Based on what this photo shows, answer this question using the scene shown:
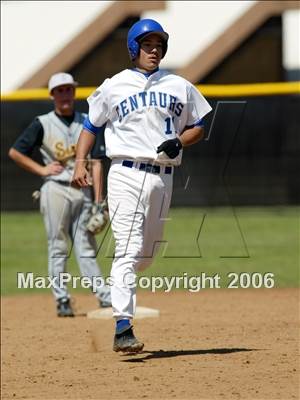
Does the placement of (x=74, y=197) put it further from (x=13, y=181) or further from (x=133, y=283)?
(x=13, y=181)

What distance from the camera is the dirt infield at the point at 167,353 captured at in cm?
557

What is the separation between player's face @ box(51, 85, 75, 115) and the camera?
8.82m

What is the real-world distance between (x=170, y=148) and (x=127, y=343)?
114 centimetres

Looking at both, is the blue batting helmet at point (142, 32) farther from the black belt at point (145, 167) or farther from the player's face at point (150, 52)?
the black belt at point (145, 167)

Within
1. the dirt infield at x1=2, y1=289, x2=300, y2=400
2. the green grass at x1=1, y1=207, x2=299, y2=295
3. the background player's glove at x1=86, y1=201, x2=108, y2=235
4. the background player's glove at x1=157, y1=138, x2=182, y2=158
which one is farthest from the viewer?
the green grass at x1=1, y1=207, x2=299, y2=295

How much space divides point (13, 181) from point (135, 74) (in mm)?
10244

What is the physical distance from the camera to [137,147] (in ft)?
20.8

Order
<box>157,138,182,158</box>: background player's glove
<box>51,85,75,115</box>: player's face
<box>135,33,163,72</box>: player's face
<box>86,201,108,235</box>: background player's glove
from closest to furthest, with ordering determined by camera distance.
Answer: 1. <box>157,138,182,158</box>: background player's glove
2. <box>135,33,163,72</box>: player's face
3. <box>86,201,108,235</box>: background player's glove
4. <box>51,85,75,115</box>: player's face

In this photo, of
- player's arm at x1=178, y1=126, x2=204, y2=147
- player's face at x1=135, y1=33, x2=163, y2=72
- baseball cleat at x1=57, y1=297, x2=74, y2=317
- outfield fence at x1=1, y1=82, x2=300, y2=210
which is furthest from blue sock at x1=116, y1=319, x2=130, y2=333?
outfield fence at x1=1, y1=82, x2=300, y2=210

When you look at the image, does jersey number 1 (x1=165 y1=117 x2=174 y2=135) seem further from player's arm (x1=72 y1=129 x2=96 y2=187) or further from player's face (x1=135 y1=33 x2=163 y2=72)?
player's arm (x1=72 y1=129 x2=96 y2=187)

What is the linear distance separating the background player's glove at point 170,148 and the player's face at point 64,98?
8.85ft

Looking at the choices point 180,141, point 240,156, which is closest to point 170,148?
point 180,141

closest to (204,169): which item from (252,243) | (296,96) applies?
(296,96)

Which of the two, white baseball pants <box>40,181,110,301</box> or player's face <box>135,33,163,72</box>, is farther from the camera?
white baseball pants <box>40,181,110,301</box>
